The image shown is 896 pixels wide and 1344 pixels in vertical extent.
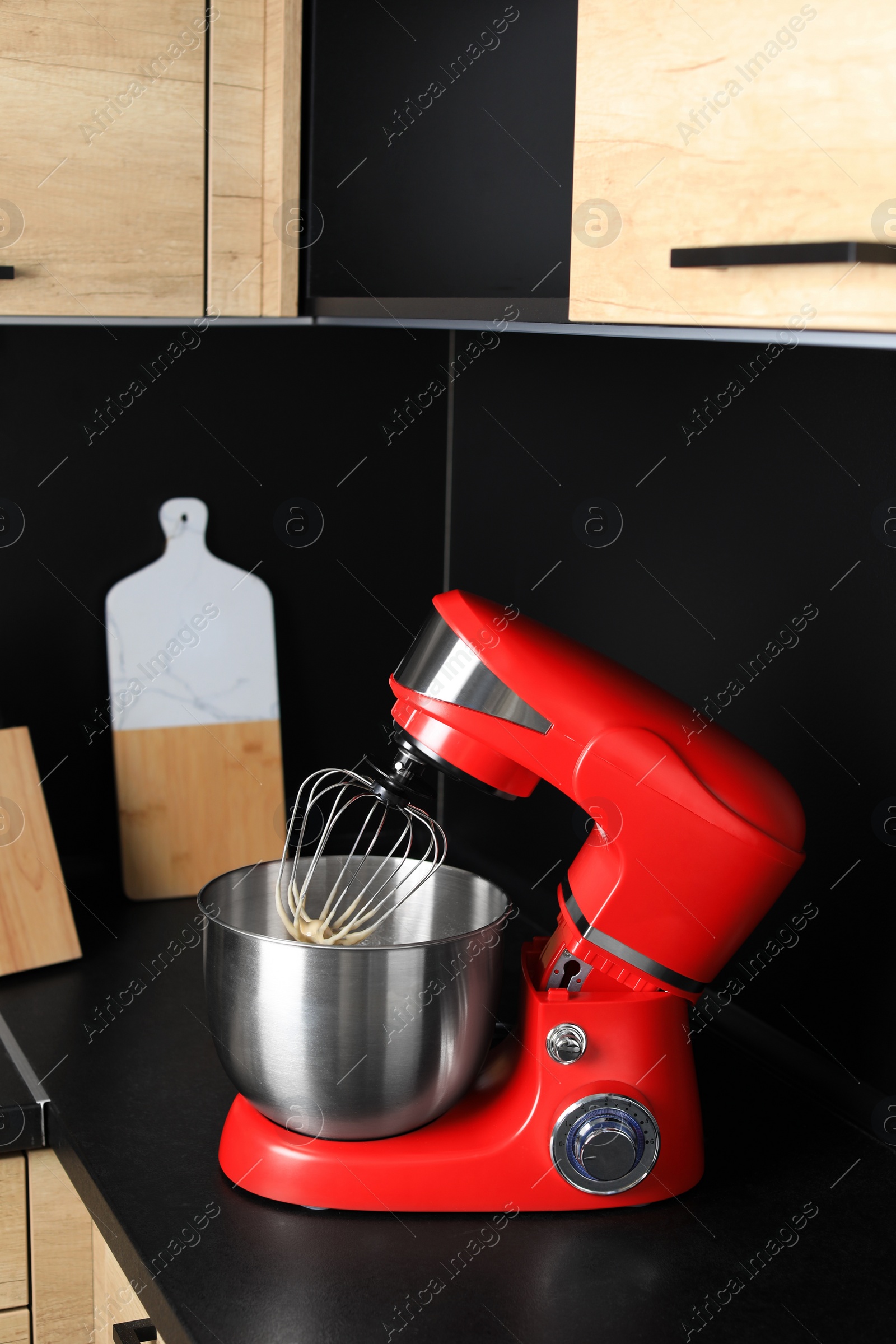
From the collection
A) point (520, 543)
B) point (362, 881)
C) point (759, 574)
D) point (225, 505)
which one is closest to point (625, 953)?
point (362, 881)

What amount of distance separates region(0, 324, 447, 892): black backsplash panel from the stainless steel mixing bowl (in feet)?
2.18

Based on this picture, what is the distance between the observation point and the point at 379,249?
132cm

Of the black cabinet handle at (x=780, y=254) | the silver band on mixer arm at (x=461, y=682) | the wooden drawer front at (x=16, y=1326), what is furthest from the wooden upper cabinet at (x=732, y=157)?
the wooden drawer front at (x=16, y=1326)

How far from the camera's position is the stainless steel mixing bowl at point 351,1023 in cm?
92

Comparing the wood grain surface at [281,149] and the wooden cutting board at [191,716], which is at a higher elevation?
the wood grain surface at [281,149]

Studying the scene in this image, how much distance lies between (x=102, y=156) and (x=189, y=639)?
597 millimetres

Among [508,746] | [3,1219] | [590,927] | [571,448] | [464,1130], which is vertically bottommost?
[3,1219]

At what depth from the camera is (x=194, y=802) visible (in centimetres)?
160

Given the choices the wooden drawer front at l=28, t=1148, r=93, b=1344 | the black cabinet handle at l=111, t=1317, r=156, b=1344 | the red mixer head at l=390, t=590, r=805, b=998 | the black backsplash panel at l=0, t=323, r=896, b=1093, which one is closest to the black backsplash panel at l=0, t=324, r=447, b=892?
the black backsplash panel at l=0, t=323, r=896, b=1093

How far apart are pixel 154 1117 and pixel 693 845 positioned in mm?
537

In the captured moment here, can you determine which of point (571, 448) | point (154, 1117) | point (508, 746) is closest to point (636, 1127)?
point (508, 746)

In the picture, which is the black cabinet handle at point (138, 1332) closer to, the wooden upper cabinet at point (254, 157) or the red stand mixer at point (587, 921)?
the red stand mixer at point (587, 921)

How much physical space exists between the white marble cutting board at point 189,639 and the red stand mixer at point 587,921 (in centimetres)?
67

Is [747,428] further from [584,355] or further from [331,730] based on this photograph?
[331,730]
